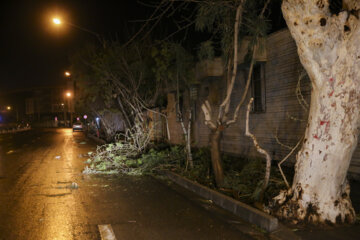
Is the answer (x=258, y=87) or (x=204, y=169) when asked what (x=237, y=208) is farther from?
(x=258, y=87)

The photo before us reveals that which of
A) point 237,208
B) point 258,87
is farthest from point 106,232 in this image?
point 258,87

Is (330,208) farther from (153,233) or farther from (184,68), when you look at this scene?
(184,68)

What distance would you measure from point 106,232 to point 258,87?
8.78 meters

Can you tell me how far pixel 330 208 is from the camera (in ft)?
17.1

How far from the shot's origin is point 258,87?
12.3 m

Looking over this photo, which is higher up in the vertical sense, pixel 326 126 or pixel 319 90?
pixel 319 90

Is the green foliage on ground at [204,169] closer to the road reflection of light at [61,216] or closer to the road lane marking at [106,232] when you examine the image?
the road lane marking at [106,232]

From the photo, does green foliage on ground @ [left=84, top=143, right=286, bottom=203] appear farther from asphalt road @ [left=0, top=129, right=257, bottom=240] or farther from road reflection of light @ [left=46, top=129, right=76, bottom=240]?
road reflection of light @ [left=46, top=129, right=76, bottom=240]

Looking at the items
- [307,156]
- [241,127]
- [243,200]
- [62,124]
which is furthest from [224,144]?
[62,124]

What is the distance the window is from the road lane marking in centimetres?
804

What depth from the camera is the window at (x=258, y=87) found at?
1177cm

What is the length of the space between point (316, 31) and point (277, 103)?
20.6 ft

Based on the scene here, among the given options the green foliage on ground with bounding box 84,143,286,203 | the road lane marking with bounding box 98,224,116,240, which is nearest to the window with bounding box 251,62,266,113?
the green foliage on ground with bounding box 84,143,286,203

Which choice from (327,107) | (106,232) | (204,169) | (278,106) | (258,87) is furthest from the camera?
(258,87)
